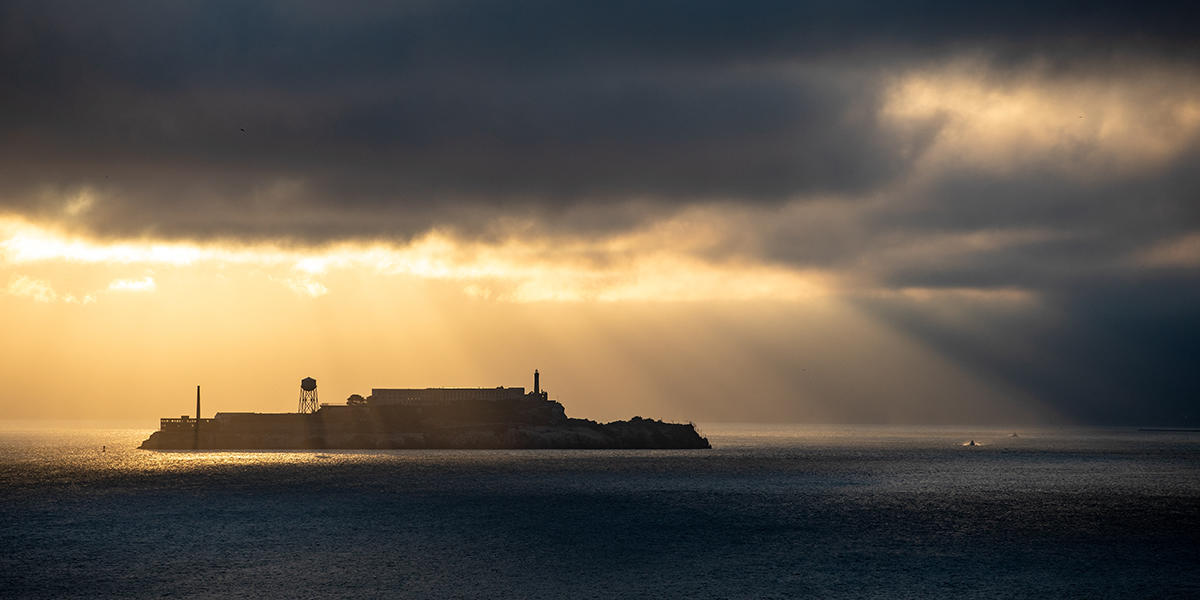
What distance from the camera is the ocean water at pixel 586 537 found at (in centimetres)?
4769

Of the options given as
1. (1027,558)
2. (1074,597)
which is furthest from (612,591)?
(1027,558)

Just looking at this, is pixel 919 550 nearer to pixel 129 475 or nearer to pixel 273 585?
pixel 273 585

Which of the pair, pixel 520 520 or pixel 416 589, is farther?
pixel 520 520

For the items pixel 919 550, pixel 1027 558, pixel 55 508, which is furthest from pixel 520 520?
pixel 55 508

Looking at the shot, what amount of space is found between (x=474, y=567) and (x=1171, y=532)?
44.9 meters

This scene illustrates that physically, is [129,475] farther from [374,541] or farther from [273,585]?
[273,585]

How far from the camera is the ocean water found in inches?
1877

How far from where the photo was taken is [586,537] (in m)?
66.1

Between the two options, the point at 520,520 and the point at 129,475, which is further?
the point at 129,475

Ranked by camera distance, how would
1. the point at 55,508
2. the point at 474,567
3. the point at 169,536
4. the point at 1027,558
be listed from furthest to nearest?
the point at 55,508, the point at 169,536, the point at 1027,558, the point at 474,567

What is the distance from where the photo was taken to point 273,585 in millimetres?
46906

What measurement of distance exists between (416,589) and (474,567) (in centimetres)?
713

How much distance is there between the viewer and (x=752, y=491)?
10681 centimetres

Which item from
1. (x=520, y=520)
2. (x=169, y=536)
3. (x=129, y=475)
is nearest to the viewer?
(x=169, y=536)
